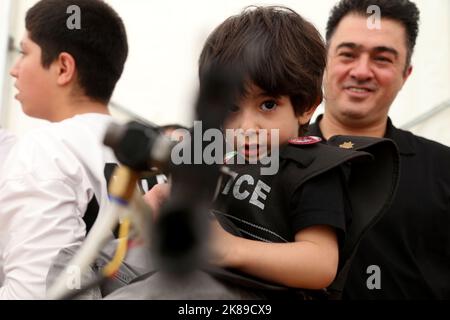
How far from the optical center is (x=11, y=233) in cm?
75

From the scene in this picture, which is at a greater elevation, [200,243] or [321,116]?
[200,243]

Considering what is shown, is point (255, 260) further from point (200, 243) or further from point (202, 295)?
point (200, 243)

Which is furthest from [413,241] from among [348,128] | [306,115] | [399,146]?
[306,115]

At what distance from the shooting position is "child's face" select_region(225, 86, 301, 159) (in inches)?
24.1

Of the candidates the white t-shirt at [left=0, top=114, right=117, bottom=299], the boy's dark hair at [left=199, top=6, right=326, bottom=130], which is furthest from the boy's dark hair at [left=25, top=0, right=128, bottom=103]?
the boy's dark hair at [left=199, top=6, right=326, bottom=130]

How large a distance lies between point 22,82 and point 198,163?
0.77 m

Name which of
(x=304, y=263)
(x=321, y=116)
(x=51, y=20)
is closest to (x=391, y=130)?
(x=321, y=116)

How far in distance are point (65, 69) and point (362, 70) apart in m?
0.60

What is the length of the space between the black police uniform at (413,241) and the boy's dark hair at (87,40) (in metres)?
0.50

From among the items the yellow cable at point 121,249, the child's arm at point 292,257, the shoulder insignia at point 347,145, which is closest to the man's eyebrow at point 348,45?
the shoulder insignia at point 347,145

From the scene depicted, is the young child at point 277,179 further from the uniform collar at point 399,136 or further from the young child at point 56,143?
the uniform collar at point 399,136

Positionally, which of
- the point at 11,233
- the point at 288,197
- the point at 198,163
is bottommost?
the point at 11,233

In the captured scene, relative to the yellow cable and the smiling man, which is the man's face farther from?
the yellow cable

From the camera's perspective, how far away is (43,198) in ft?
2.49
